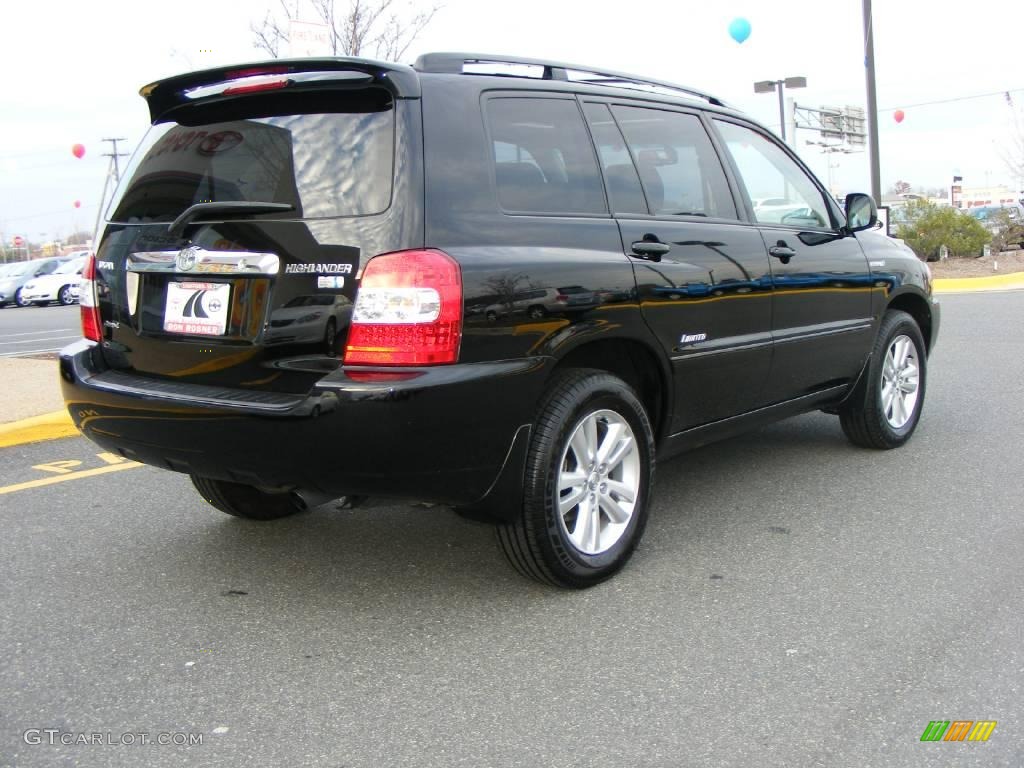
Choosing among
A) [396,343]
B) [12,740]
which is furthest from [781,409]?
[12,740]

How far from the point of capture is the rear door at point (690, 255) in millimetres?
3932

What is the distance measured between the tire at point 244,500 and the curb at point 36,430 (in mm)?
2392

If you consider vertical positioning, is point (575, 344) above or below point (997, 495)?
above

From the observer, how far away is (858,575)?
12.5ft

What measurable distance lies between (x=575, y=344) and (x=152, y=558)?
201 cm

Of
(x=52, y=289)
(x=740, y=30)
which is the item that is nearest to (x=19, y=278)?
(x=52, y=289)

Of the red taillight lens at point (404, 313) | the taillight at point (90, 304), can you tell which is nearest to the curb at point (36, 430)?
the taillight at point (90, 304)

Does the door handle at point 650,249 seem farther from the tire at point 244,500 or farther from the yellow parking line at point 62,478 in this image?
the yellow parking line at point 62,478

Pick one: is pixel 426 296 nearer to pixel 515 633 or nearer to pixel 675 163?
pixel 515 633

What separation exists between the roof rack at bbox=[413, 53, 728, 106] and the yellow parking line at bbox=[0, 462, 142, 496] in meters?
3.35

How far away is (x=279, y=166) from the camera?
3326 millimetres

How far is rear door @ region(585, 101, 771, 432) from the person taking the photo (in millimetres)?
3932

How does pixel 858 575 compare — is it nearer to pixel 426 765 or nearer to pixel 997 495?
pixel 997 495

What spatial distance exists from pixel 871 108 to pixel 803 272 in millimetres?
18144
